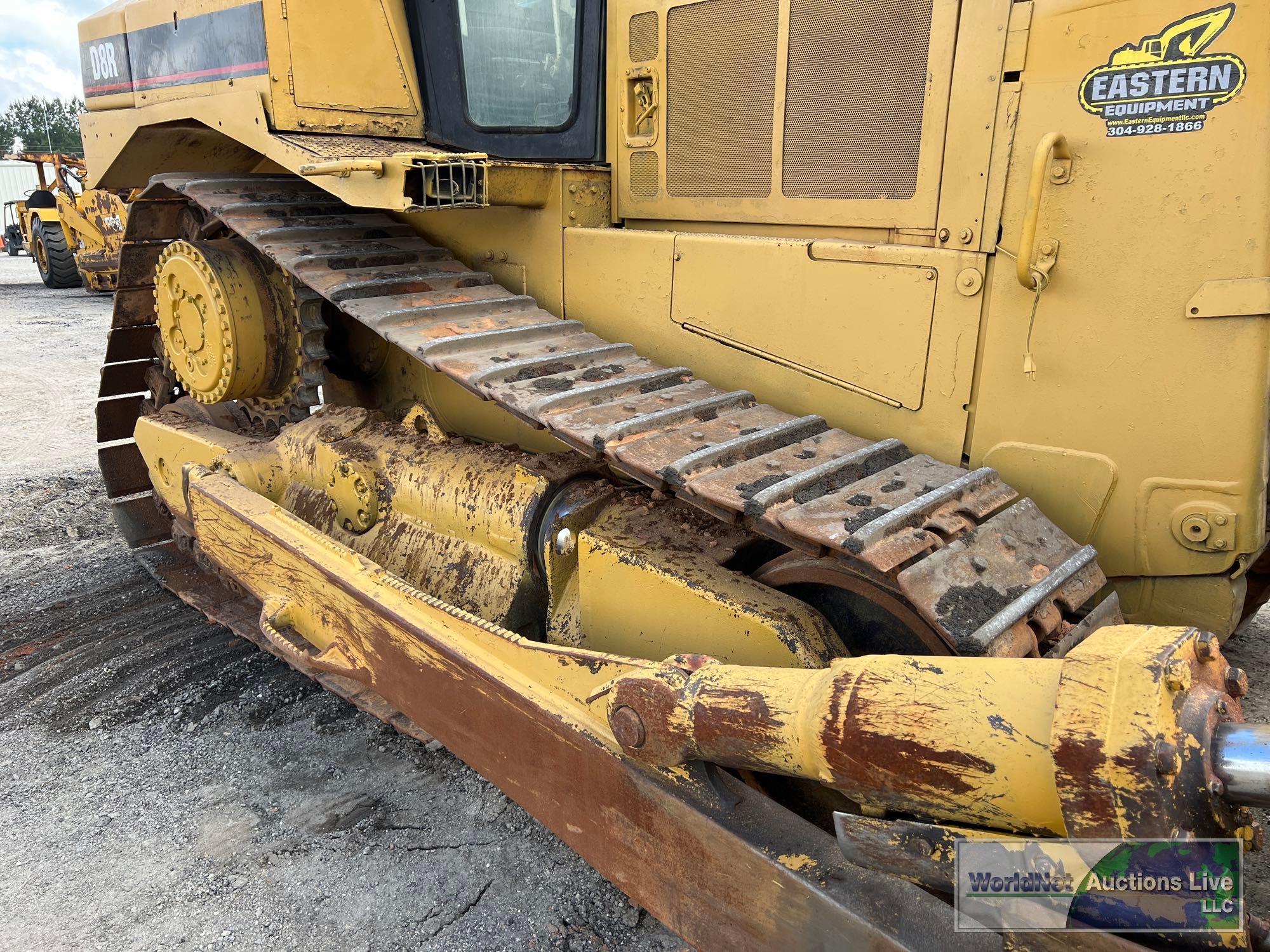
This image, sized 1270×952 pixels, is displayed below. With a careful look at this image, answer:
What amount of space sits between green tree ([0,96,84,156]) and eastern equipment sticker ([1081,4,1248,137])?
65.9 m

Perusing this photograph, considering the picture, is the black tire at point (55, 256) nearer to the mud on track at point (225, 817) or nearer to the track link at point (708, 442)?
the mud on track at point (225, 817)

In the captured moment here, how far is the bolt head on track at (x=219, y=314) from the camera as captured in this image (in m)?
3.37

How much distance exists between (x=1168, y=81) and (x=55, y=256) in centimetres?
1848

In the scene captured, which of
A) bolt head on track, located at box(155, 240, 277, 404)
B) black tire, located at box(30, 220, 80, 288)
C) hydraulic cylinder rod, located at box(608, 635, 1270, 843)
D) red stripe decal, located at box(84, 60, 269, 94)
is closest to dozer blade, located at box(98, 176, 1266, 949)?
hydraulic cylinder rod, located at box(608, 635, 1270, 843)

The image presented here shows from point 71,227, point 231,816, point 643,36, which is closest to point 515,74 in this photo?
point 643,36

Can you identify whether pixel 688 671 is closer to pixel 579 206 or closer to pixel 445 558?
pixel 445 558

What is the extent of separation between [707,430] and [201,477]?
6.55 ft

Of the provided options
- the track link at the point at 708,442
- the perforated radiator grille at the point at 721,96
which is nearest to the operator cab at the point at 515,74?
the perforated radiator grille at the point at 721,96

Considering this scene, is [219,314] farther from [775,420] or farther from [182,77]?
[775,420]

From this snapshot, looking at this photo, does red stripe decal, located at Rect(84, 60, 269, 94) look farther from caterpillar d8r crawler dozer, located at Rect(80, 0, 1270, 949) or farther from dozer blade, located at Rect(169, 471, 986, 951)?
dozer blade, located at Rect(169, 471, 986, 951)

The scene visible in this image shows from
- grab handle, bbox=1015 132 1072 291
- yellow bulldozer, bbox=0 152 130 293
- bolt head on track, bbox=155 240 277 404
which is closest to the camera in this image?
grab handle, bbox=1015 132 1072 291

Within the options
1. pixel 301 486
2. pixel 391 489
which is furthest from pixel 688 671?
pixel 301 486

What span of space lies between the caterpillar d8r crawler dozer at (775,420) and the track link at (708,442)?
0.01 m

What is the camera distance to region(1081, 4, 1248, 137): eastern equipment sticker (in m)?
1.73
